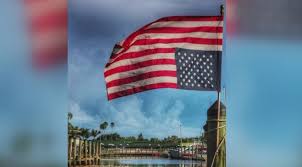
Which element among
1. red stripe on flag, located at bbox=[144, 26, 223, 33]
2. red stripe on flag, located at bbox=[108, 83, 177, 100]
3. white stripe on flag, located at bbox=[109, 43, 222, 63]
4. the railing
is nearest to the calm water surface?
the railing

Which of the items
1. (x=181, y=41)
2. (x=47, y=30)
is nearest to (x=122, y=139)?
(x=181, y=41)

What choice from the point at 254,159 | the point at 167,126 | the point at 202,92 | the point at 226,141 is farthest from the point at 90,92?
the point at 254,159

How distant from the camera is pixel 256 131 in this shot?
143 inches

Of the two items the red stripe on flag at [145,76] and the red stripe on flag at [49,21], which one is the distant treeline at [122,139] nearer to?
the red stripe on flag at [145,76]

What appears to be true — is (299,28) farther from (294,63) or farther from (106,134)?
(106,134)

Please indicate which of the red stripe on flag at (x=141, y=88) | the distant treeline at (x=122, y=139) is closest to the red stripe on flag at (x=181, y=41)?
the red stripe on flag at (x=141, y=88)

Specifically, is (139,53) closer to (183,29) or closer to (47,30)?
(183,29)

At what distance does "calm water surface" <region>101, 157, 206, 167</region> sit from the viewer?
3.79 meters

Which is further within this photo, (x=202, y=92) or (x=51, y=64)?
(x=202, y=92)

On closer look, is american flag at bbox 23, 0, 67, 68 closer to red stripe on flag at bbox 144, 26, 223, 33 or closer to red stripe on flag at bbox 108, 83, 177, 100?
red stripe on flag at bbox 108, 83, 177, 100

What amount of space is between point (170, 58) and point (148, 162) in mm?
918

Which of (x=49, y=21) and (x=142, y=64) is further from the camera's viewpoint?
(x=142, y=64)

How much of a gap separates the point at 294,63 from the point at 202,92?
80cm

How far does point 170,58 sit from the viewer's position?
381cm
